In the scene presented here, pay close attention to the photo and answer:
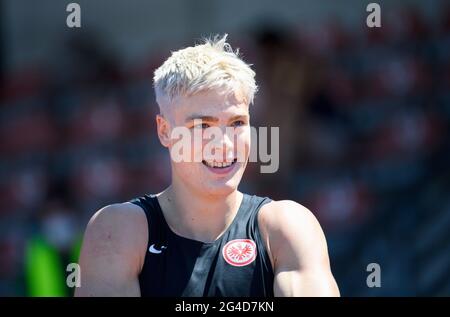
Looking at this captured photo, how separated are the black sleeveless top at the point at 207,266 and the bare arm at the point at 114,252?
0.14 ft

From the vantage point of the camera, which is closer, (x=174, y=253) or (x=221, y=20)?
(x=174, y=253)

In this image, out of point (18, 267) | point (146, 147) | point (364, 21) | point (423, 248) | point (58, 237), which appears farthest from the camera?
point (364, 21)

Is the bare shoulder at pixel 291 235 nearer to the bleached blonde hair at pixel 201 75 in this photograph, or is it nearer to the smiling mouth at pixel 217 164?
the smiling mouth at pixel 217 164

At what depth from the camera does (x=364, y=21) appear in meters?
10.9

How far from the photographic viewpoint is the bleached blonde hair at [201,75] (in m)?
3.38

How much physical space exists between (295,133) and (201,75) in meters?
5.59

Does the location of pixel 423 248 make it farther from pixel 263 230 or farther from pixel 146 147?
pixel 263 230

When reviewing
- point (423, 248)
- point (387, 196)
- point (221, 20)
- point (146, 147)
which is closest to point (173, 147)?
point (423, 248)

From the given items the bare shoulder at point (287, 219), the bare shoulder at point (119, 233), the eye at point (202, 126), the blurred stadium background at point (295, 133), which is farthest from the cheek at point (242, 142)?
the blurred stadium background at point (295, 133)

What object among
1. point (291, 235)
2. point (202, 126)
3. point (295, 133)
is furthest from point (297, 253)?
point (295, 133)

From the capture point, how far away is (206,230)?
3.53 meters

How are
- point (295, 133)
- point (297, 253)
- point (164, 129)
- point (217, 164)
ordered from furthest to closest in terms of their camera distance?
point (295, 133) → point (164, 129) → point (217, 164) → point (297, 253)

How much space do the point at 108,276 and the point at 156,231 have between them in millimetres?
242

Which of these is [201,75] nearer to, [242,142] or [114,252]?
[242,142]
